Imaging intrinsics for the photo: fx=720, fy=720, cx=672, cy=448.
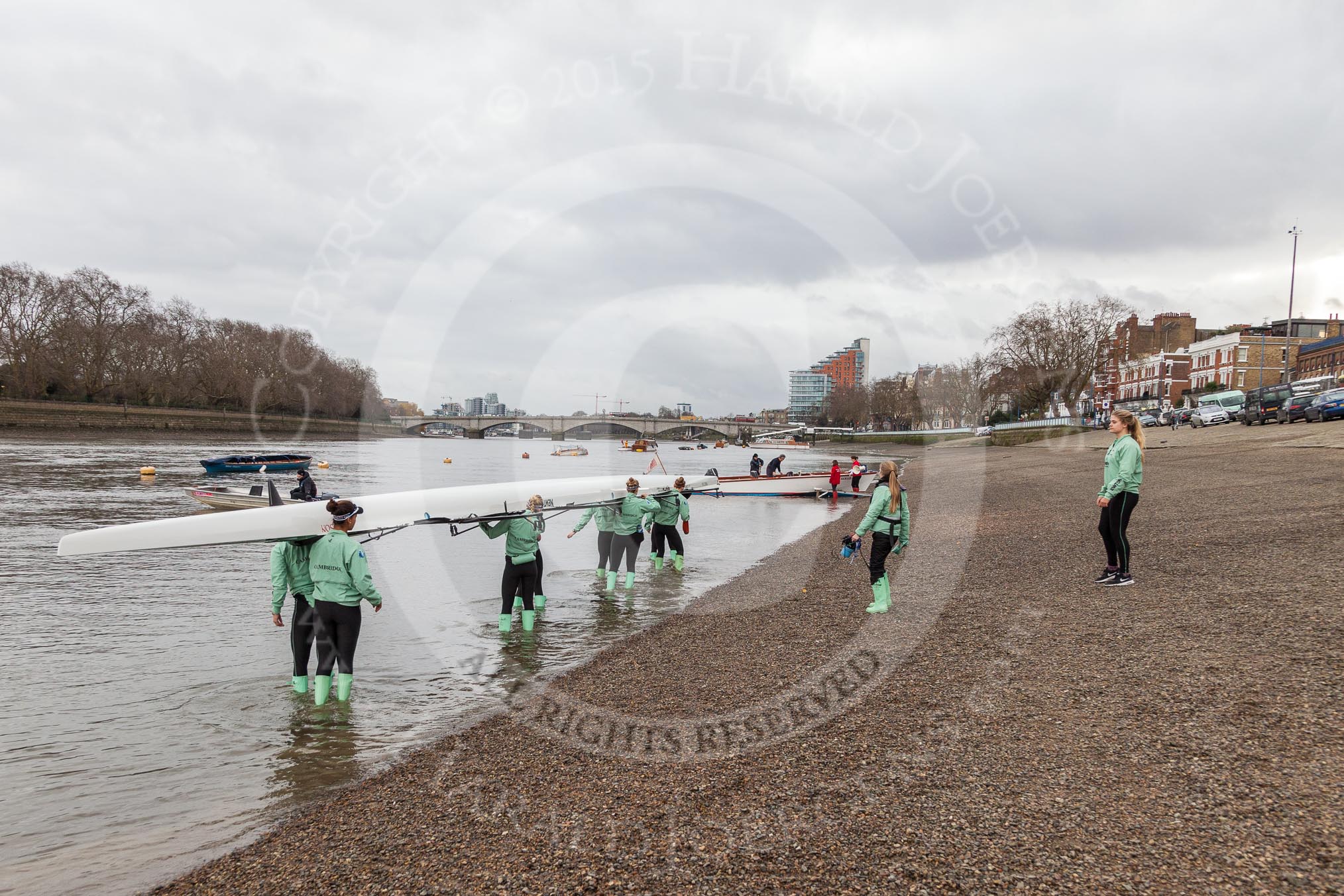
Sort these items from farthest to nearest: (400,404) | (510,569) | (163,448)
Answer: (400,404) → (163,448) → (510,569)

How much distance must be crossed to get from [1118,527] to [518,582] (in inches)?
327

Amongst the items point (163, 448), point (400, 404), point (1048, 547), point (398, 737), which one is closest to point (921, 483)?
point (1048, 547)

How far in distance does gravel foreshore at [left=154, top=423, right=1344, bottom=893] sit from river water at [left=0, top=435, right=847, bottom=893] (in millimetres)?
809

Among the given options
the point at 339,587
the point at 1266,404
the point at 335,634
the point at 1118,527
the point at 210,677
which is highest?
the point at 1266,404

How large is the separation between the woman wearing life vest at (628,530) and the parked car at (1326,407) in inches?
1400

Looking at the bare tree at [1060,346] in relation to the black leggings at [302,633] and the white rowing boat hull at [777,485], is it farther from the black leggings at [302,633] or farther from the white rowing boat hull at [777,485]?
the black leggings at [302,633]

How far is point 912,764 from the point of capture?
5285mm

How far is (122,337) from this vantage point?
273 feet

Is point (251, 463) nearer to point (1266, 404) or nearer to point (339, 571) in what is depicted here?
point (339, 571)

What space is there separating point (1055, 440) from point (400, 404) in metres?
112

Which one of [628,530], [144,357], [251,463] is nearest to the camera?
[628,530]

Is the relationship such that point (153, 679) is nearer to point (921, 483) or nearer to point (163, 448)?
point (921, 483)

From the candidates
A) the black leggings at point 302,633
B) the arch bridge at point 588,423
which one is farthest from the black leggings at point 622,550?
the arch bridge at point 588,423

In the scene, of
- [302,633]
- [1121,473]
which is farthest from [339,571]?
[1121,473]
